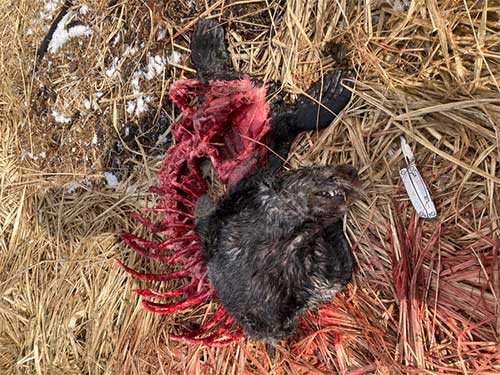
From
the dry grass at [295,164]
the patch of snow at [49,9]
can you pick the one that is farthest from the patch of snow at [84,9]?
the patch of snow at [49,9]

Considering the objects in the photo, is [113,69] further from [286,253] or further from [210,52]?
[286,253]

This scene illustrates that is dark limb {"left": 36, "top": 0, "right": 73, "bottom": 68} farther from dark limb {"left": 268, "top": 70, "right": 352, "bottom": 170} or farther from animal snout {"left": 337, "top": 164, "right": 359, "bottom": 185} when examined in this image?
animal snout {"left": 337, "top": 164, "right": 359, "bottom": 185}

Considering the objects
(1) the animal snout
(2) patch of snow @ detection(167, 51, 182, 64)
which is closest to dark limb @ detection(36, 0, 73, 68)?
(2) patch of snow @ detection(167, 51, 182, 64)

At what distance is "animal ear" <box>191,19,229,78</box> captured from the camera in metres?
2.24

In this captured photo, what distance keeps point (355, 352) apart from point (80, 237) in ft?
5.11

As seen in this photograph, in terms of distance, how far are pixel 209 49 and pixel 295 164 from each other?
69cm

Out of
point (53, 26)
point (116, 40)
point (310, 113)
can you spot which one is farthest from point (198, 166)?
point (53, 26)

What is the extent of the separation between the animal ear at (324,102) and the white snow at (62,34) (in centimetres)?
146

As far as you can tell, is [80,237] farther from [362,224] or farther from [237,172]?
[362,224]

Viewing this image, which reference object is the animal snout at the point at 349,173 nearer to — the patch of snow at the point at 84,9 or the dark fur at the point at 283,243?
the dark fur at the point at 283,243

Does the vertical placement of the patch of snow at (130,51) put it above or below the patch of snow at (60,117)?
above

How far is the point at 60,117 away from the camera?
271 centimetres

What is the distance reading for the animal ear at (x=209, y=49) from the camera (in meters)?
2.24

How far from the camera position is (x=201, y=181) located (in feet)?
7.26
